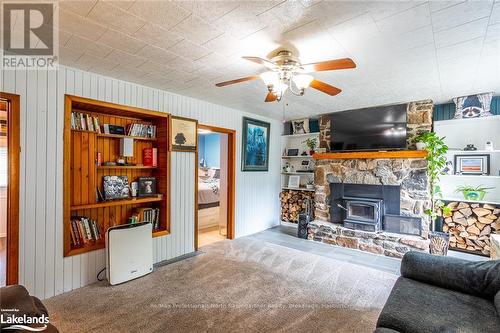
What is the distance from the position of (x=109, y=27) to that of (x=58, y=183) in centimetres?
168

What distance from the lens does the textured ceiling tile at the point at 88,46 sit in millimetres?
2088

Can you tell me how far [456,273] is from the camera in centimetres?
188

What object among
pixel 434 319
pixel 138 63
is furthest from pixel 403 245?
pixel 138 63

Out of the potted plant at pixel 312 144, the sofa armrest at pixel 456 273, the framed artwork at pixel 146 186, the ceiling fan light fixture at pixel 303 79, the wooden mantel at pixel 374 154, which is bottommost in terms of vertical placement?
the sofa armrest at pixel 456 273

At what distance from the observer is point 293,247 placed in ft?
13.8

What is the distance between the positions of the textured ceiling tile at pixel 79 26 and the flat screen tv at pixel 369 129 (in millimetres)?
3879

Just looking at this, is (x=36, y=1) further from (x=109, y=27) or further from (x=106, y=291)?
(x=106, y=291)

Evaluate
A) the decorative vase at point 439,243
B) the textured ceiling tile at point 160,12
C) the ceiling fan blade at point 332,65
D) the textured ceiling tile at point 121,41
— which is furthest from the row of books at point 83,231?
the decorative vase at point 439,243

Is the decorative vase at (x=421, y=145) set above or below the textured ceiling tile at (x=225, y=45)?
below

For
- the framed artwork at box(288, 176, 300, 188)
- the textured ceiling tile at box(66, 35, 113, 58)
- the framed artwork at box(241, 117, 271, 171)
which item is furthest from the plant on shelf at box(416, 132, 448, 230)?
the textured ceiling tile at box(66, 35, 113, 58)

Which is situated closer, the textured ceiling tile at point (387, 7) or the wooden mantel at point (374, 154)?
the textured ceiling tile at point (387, 7)

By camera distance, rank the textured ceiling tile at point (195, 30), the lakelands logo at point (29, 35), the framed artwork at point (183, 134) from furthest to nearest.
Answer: the framed artwork at point (183, 134) < the textured ceiling tile at point (195, 30) < the lakelands logo at point (29, 35)

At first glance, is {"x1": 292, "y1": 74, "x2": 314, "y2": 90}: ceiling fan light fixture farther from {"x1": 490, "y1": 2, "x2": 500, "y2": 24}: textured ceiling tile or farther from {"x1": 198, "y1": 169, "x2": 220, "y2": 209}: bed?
{"x1": 198, "y1": 169, "x2": 220, "y2": 209}: bed

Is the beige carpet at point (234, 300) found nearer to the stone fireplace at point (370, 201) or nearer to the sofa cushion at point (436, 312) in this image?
the sofa cushion at point (436, 312)
